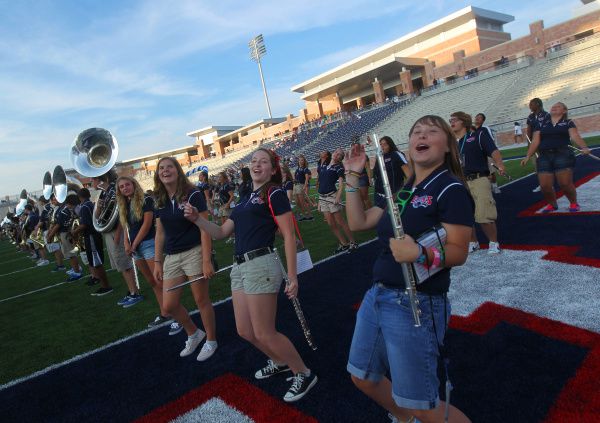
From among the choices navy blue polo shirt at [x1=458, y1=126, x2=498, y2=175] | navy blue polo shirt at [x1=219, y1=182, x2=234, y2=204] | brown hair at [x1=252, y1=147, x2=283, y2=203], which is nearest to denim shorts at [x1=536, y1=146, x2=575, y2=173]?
navy blue polo shirt at [x1=458, y1=126, x2=498, y2=175]

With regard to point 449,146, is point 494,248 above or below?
below

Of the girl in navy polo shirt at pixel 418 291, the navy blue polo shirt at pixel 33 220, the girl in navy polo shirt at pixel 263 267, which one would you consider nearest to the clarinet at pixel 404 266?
the girl in navy polo shirt at pixel 418 291

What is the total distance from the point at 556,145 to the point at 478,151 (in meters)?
1.84

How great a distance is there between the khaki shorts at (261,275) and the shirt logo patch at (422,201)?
55.3 inches

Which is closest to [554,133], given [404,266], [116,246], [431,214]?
[431,214]

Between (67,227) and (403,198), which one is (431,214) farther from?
(67,227)

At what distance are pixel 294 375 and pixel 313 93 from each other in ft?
180

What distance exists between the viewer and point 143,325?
5.49m

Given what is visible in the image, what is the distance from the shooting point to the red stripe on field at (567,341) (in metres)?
2.47

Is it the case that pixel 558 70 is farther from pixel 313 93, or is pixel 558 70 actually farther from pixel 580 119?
pixel 313 93

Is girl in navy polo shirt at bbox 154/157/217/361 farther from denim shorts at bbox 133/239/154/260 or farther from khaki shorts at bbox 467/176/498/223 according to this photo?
khaki shorts at bbox 467/176/498/223

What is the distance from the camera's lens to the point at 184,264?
3.93 metres

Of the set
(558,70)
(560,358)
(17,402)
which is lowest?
(560,358)

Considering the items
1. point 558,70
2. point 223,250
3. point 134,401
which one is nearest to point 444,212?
point 134,401
